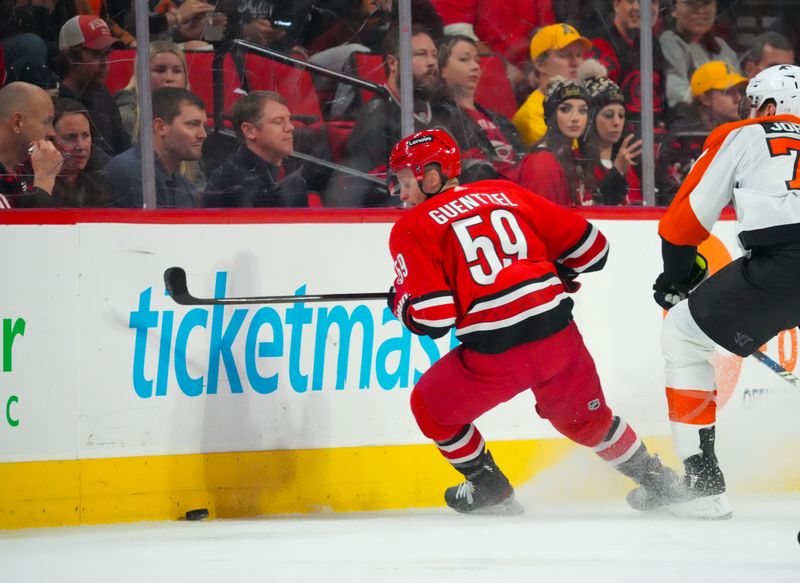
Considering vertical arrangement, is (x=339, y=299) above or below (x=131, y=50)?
below

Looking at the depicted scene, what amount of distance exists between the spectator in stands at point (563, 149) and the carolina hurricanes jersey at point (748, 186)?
3.64ft

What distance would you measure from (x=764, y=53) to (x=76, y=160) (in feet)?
8.70

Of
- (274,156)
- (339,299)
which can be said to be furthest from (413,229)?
(274,156)

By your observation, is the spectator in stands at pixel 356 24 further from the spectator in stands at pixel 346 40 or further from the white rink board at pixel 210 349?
the white rink board at pixel 210 349

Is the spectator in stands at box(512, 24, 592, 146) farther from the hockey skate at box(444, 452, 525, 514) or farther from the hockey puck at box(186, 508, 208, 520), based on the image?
the hockey puck at box(186, 508, 208, 520)

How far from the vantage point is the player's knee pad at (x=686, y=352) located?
3176 mm

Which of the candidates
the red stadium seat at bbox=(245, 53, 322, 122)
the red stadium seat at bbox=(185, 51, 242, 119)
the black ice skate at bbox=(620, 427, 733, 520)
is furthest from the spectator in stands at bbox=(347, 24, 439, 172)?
the black ice skate at bbox=(620, 427, 733, 520)

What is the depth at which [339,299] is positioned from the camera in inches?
138

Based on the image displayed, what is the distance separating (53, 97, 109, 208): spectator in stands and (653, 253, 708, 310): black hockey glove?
171 centimetres

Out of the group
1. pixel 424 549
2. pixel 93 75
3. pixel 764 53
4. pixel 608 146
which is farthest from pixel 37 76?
pixel 764 53

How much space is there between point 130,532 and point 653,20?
103 inches

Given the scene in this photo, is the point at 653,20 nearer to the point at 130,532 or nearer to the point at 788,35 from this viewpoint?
the point at 788,35

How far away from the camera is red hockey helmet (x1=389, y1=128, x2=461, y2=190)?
3.21 meters

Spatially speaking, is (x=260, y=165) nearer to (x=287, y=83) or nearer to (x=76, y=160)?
(x=287, y=83)
